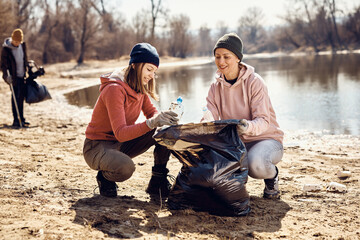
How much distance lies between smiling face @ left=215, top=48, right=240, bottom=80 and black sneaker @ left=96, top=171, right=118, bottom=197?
53.6 inches

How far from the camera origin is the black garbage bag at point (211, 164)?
2.75m

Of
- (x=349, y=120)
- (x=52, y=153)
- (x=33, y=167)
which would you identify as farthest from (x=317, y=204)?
(x=349, y=120)

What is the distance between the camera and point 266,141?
129 inches

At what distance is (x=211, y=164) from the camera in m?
2.74

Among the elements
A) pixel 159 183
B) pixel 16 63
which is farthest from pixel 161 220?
pixel 16 63

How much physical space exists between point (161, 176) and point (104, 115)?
0.73 metres

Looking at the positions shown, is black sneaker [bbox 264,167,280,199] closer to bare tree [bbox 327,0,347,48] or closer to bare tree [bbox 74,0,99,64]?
bare tree [bbox 74,0,99,64]

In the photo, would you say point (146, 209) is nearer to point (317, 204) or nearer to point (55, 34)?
point (317, 204)

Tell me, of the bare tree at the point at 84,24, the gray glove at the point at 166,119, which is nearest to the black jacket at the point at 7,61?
the gray glove at the point at 166,119

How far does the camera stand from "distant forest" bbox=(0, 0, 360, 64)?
102 ft

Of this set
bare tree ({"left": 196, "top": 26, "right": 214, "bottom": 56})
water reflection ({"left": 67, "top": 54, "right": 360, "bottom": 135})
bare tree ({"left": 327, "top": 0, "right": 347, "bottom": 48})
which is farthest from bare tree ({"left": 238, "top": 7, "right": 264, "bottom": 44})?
water reflection ({"left": 67, "top": 54, "right": 360, "bottom": 135})

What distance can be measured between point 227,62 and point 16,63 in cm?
479

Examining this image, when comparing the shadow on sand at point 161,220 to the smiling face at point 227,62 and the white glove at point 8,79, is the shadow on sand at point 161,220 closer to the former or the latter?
the smiling face at point 227,62

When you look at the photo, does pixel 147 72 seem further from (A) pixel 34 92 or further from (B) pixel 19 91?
(B) pixel 19 91
